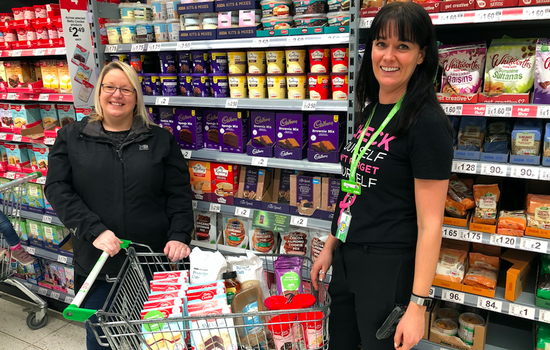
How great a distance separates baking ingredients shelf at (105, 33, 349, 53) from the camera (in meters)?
1.99

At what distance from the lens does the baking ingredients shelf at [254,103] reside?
2088 mm

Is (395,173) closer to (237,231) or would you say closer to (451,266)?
(451,266)

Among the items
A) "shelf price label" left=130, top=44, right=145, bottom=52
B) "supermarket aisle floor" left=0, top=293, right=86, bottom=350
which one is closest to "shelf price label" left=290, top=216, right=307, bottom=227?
"shelf price label" left=130, top=44, right=145, bottom=52

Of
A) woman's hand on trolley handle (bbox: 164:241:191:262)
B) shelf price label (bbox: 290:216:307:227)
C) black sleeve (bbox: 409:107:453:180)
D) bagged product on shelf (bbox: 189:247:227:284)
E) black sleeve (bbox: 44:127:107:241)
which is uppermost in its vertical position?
black sleeve (bbox: 409:107:453:180)

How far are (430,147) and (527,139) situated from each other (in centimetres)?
99

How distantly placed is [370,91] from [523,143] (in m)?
0.89

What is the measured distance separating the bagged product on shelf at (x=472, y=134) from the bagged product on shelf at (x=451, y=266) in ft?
1.92

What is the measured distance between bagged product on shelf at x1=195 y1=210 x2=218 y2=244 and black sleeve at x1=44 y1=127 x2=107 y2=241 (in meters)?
0.89

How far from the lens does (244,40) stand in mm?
2221

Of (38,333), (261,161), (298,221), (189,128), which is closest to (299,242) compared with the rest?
(298,221)

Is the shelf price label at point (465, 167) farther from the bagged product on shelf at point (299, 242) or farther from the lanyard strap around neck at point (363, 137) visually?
the bagged product on shelf at point (299, 242)

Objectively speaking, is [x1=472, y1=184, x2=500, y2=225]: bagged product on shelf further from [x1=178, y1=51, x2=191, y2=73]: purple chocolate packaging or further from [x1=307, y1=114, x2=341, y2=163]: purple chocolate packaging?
[x1=178, y1=51, x2=191, y2=73]: purple chocolate packaging

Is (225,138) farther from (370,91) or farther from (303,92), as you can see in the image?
(370,91)

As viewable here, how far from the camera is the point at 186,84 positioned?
8.42ft
